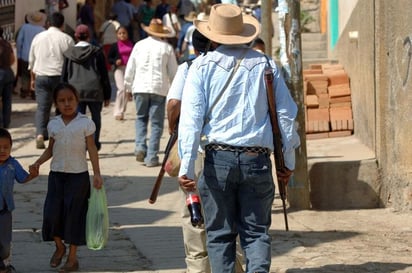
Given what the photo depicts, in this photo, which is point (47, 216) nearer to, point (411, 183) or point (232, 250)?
point (232, 250)

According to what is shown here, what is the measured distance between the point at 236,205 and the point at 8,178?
81.2 inches

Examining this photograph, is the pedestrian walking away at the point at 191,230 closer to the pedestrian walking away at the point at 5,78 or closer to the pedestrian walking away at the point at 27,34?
the pedestrian walking away at the point at 5,78

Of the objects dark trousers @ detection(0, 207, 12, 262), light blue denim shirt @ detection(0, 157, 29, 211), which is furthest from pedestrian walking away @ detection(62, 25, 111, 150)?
dark trousers @ detection(0, 207, 12, 262)

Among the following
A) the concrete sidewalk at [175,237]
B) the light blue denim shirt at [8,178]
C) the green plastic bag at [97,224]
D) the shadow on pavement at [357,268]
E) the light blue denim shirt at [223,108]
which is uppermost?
the light blue denim shirt at [223,108]

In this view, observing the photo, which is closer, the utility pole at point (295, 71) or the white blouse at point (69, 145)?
the white blouse at point (69, 145)

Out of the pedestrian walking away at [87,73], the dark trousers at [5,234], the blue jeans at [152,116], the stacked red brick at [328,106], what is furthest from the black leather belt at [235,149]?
the pedestrian walking away at [87,73]

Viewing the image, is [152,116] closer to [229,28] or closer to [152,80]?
[152,80]

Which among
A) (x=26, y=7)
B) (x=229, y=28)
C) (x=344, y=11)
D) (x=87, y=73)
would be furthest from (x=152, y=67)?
(x=26, y=7)

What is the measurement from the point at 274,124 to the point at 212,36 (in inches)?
24.7

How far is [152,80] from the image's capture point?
12891 millimetres

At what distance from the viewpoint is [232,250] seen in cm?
640

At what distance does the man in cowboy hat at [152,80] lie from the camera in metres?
12.9

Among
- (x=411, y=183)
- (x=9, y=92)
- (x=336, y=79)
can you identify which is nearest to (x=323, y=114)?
(x=336, y=79)

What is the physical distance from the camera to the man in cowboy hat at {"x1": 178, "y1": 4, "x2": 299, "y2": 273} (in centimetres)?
621
